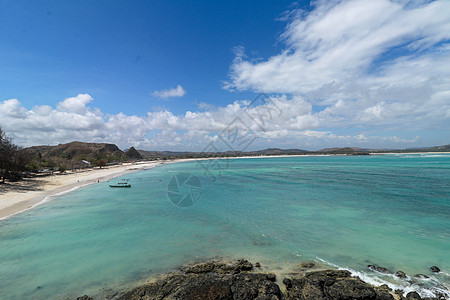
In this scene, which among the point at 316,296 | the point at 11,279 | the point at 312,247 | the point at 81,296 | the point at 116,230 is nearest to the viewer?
the point at 316,296

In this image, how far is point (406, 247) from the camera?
1000 centimetres

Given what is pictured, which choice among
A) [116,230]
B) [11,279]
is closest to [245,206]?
[116,230]

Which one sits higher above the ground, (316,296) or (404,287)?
(316,296)

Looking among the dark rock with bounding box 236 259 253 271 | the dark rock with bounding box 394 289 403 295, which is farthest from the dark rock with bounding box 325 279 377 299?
the dark rock with bounding box 236 259 253 271

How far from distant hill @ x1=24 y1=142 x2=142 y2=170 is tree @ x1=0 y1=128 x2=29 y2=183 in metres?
4.19

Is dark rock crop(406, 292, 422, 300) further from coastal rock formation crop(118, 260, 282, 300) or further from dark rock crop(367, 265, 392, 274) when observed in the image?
coastal rock formation crop(118, 260, 282, 300)

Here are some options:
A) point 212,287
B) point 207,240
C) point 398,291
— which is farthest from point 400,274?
point 207,240

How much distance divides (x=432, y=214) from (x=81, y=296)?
21.9m

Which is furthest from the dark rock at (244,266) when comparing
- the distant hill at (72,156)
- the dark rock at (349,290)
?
the distant hill at (72,156)

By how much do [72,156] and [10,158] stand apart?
2390 inches

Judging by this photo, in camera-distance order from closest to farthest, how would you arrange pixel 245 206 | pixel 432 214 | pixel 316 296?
pixel 316 296 → pixel 432 214 → pixel 245 206

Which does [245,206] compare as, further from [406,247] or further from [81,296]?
[81,296]

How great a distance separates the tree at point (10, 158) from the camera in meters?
26.9

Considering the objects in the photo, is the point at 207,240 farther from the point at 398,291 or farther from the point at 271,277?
the point at 398,291
